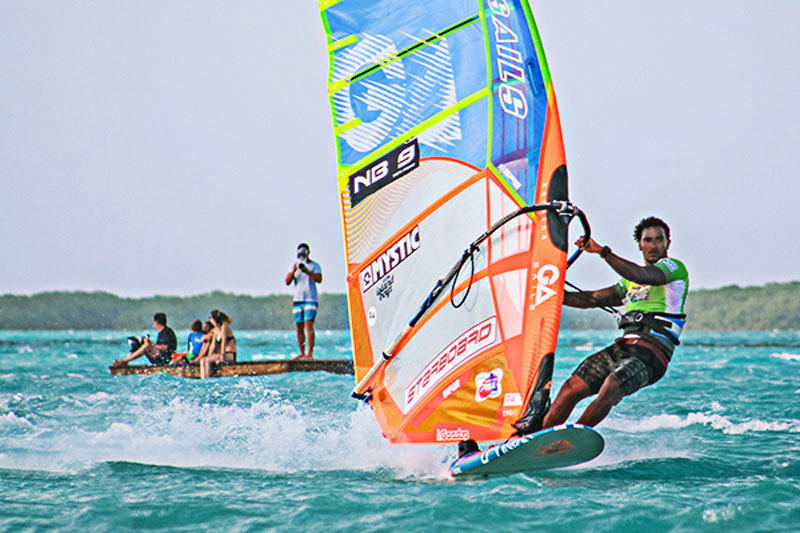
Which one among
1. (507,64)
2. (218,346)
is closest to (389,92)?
(507,64)

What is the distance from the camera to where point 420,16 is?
4.99 m

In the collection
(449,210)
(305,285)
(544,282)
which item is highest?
(449,210)

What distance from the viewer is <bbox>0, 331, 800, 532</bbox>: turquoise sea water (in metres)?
3.84

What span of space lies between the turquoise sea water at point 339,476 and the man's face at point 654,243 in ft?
4.36

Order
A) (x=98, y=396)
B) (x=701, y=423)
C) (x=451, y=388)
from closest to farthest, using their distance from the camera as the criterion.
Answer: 1. (x=451, y=388)
2. (x=701, y=423)
3. (x=98, y=396)

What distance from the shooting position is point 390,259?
5059mm

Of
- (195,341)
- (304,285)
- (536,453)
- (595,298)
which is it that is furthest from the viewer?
(195,341)

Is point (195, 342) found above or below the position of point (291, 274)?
below

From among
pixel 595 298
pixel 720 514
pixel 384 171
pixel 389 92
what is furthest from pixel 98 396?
pixel 720 514

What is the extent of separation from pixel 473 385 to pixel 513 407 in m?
0.28

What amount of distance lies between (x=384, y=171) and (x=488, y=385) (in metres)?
1.48

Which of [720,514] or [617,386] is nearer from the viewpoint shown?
[720,514]

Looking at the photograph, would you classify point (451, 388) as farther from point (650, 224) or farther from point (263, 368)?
point (263, 368)

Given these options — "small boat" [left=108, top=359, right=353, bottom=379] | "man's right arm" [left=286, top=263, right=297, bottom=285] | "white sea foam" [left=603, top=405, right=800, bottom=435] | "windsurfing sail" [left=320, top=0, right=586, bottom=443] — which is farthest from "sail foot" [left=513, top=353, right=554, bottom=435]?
"small boat" [left=108, top=359, right=353, bottom=379]
